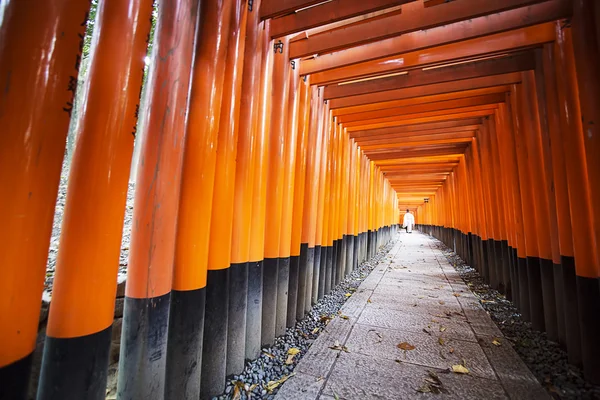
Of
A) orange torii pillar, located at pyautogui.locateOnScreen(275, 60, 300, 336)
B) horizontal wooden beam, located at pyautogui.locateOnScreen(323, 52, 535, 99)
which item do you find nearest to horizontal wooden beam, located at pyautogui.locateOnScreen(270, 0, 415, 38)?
orange torii pillar, located at pyautogui.locateOnScreen(275, 60, 300, 336)

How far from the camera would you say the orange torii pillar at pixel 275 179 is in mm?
3191

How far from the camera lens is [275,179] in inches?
128

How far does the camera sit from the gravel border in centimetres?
230

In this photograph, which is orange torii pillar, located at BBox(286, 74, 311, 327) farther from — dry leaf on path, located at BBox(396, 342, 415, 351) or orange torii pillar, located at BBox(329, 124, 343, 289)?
orange torii pillar, located at BBox(329, 124, 343, 289)

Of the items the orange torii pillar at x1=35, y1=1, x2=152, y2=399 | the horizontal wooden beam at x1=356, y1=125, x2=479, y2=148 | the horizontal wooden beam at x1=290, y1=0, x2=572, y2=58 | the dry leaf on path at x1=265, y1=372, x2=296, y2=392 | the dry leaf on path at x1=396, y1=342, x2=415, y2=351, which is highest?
the horizontal wooden beam at x1=356, y1=125, x2=479, y2=148

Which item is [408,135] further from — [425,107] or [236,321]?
[236,321]

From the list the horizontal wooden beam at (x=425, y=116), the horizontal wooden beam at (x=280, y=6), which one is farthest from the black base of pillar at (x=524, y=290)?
the horizontal wooden beam at (x=280, y=6)

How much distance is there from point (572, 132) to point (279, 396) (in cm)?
387

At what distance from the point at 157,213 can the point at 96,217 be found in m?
0.39

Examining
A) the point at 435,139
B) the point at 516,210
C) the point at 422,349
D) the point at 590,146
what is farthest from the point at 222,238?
the point at 435,139

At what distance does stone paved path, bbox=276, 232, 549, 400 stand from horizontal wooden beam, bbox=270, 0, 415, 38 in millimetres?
3698

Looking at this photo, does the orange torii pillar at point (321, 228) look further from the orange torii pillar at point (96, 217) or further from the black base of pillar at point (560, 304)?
the orange torii pillar at point (96, 217)

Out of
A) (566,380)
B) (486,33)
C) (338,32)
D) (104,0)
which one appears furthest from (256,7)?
(566,380)

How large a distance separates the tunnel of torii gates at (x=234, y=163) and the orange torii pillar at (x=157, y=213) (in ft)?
0.04
